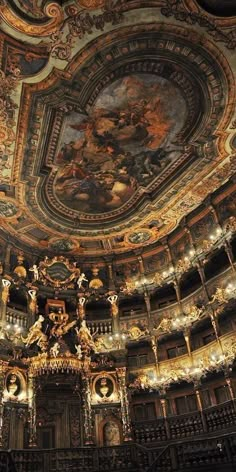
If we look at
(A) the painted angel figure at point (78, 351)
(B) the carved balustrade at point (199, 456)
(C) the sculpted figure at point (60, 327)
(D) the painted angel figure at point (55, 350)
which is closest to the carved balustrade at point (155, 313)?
(C) the sculpted figure at point (60, 327)

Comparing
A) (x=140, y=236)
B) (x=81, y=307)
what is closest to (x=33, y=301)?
(x=81, y=307)

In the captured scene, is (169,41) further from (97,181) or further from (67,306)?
(67,306)

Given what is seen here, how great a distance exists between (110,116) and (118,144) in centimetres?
166

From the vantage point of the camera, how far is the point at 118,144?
1792 cm

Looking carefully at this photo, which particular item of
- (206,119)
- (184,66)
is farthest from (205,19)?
(206,119)

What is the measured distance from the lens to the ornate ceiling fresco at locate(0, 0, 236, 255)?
43.5 feet

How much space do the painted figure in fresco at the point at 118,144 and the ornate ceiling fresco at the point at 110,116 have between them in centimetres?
5

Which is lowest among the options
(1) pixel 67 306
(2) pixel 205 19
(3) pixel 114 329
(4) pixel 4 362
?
(4) pixel 4 362

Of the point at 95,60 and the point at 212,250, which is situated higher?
the point at 95,60

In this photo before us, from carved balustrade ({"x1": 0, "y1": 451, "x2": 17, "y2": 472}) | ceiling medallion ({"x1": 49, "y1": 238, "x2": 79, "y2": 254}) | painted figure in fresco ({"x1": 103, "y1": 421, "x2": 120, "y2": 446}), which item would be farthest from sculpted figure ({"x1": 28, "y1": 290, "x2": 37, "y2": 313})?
carved balustrade ({"x1": 0, "y1": 451, "x2": 17, "y2": 472})

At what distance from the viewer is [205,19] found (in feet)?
43.7

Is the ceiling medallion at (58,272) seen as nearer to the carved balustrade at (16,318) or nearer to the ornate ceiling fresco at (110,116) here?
the ornate ceiling fresco at (110,116)

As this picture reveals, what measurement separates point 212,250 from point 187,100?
8.08 m

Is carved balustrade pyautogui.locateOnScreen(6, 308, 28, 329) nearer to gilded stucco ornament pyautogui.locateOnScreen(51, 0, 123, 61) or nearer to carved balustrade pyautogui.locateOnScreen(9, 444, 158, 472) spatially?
carved balustrade pyautogui.locateOnScreen(9, 444, 158, 472)
